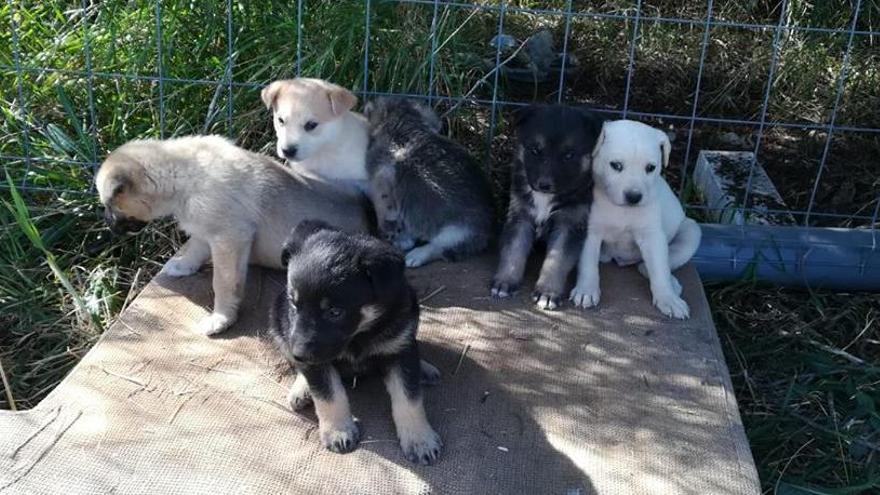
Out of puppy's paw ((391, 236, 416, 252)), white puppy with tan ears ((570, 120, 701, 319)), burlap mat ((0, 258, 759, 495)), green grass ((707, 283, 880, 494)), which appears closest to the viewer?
burlap mat ((0, 258, 759, 495))

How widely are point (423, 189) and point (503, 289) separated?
2.26ft

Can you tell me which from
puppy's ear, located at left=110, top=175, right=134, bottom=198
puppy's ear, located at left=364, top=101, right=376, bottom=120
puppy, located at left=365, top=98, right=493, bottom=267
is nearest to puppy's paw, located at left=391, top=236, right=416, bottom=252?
puppy, located at left=365, top=98, right=493, bottom=267

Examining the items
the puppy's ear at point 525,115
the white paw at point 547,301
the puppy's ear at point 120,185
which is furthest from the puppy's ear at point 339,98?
the white paw at point 547,301

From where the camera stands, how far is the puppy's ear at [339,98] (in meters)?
4.54

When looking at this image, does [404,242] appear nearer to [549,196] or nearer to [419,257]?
[419,257]

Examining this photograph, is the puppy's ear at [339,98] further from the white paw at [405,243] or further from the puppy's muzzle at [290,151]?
the white paw at [405,243]

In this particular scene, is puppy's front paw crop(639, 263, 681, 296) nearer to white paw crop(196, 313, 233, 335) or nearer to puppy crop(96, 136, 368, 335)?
puppy crop(96, 136, 368, 335)

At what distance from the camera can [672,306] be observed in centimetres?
423

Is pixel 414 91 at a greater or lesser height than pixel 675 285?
greater

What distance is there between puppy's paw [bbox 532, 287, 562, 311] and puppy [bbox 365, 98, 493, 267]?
52cm

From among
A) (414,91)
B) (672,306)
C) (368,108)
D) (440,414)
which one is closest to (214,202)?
(368,108)

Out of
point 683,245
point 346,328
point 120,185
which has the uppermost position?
point 120,185

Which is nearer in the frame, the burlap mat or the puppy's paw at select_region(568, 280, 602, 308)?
the burlap mat

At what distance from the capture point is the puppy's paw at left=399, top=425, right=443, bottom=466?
3223 millimetres
